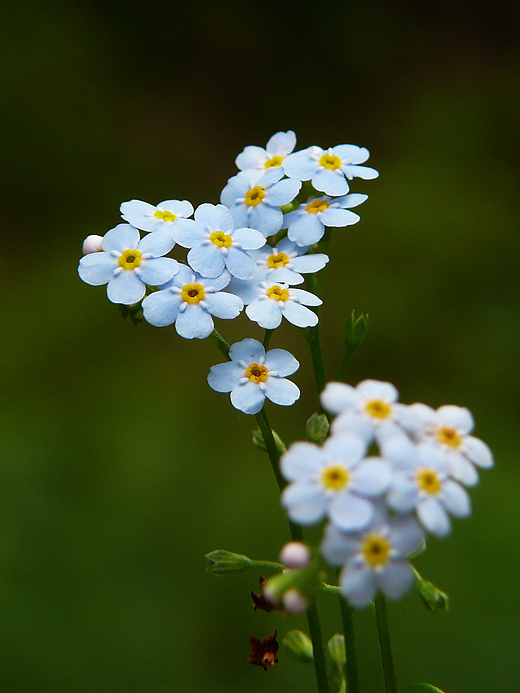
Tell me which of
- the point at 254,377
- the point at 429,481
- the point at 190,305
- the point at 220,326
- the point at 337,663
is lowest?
the point at 337,663

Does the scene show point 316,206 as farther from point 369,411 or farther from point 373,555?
point 373,555

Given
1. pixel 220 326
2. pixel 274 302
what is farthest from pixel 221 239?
pixel 220 326

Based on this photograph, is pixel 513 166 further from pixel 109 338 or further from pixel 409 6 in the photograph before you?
pixel 109 338

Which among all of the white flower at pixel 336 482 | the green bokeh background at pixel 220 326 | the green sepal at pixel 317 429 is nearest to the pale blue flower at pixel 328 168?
the green sepal at pixel 317 429

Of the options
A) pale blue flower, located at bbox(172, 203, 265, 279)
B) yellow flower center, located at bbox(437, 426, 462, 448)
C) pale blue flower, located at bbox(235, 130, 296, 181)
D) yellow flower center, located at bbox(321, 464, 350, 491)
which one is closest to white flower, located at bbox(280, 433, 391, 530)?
yellow flower center, located at bbox(321, 464, 350, 491)

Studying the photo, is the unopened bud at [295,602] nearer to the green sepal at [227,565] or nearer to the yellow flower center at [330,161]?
the green sepal at [227,565]

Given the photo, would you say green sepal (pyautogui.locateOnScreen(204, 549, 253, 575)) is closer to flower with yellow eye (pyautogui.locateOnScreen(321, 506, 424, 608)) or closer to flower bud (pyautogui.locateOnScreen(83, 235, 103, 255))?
flower with yellow eye (pyautogui.locateOnScreen(321, 506, 424, 608))
